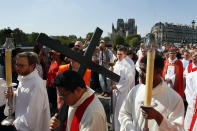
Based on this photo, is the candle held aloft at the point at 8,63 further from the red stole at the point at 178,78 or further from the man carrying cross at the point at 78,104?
the red stole at the point at 178,78

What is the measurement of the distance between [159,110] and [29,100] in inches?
59.8

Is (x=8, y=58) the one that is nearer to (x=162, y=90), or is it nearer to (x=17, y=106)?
(x=17, y=106)

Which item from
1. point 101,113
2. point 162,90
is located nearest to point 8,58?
point 101,113

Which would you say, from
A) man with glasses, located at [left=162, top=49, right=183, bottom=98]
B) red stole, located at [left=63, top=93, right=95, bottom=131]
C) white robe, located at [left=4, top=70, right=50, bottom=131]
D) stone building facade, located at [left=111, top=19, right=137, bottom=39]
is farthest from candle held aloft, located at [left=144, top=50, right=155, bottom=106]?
stone building facade, located at [left=111, top=19, right=137, bottom=39]

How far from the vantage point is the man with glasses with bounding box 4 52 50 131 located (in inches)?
90.6

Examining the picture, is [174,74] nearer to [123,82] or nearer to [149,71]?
[123,82]

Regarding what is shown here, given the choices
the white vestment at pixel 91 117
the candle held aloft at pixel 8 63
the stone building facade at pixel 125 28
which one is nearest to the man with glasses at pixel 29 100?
the candle held aloft at pixel 8 63

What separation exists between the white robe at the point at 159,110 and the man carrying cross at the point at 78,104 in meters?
0.40

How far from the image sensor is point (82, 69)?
2.19 meters

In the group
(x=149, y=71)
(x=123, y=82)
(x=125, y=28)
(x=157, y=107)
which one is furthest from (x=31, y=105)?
(x=125, y=28)

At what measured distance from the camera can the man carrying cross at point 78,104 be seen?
168 centimetres

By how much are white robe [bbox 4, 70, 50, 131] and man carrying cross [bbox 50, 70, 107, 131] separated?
2.34ft

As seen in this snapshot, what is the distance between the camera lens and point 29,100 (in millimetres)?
2363

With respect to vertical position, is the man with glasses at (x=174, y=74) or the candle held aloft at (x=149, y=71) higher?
the candle held aloft at (x=149, y=71)
